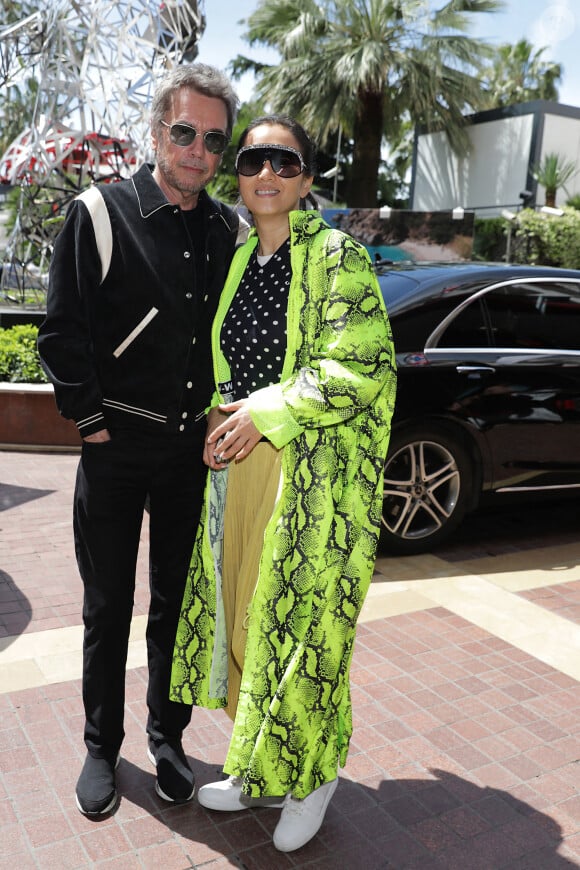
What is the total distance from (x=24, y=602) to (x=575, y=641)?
2696 mm

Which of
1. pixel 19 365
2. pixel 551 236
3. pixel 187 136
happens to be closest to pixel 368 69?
pixel 551 236

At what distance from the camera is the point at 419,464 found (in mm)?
4910

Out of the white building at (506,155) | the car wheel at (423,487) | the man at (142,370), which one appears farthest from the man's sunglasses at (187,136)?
the white building at (506,155)

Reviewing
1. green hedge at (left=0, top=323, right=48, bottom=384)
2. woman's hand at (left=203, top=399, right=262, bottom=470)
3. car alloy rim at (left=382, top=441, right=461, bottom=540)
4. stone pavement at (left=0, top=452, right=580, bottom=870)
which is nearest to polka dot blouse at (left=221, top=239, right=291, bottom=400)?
woman's hand at (left=203, top=399, right=262, bottom=470)

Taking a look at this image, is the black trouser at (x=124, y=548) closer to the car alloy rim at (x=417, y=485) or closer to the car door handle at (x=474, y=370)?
the car alloy rim at (x=417, y=485)

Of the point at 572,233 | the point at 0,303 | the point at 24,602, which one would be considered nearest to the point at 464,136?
the point at 572,233

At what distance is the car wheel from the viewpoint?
4.86 m

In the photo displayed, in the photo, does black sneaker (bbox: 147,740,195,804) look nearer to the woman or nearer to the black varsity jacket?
the woman

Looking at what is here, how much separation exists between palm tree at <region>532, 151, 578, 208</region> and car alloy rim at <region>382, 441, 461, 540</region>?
22106mm

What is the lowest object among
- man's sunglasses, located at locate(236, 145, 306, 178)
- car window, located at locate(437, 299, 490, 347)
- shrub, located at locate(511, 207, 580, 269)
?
car window, located at locate(437, 299, 490, 347)

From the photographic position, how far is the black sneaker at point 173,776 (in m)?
2.66

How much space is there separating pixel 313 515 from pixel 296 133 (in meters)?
1.08

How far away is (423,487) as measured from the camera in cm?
493

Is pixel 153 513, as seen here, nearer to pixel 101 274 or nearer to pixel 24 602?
pixel 101 274
